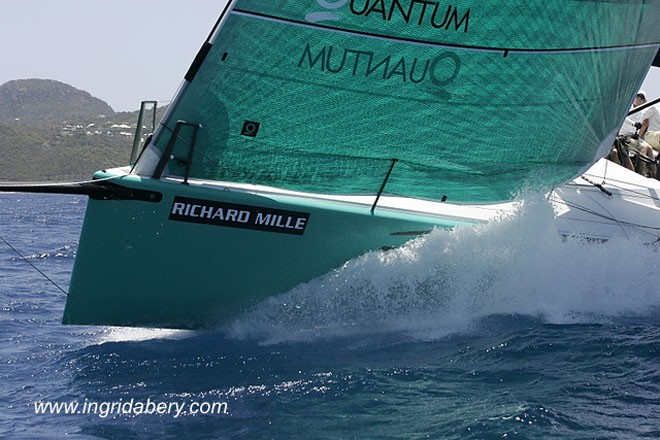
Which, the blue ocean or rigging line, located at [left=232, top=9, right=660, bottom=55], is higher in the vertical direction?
rigging line, located at [left=232, top=9, right=660, bottom=55]

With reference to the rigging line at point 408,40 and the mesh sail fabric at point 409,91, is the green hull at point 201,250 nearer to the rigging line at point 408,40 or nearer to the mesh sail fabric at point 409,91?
the mesh sail fabric at point 409,91

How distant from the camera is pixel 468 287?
779 centimetres

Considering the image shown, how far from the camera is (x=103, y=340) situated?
7574mm

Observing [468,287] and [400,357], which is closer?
[400,357]

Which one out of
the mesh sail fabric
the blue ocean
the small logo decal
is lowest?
the blue ocean

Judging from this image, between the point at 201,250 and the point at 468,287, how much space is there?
6.90 feet

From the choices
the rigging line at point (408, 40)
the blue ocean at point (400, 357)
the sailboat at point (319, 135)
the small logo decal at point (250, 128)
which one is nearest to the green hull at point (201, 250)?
the sailboat at point (319, 135)

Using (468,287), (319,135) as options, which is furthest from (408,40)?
(468,287)

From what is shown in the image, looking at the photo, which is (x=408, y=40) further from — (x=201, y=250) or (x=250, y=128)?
(x=201, y=250)

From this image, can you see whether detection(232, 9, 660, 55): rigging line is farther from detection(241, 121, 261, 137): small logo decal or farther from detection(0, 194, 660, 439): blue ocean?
detection(0, 194, 660, 439): blue ocean

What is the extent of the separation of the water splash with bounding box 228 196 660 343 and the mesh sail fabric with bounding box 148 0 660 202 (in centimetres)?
55

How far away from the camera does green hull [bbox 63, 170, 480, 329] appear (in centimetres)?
718

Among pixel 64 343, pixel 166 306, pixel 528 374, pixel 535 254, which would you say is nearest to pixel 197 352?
pixel 166 306

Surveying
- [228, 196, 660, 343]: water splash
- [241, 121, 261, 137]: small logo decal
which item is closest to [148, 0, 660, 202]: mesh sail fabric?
[241, 121, 261, 137]: small logo decal
